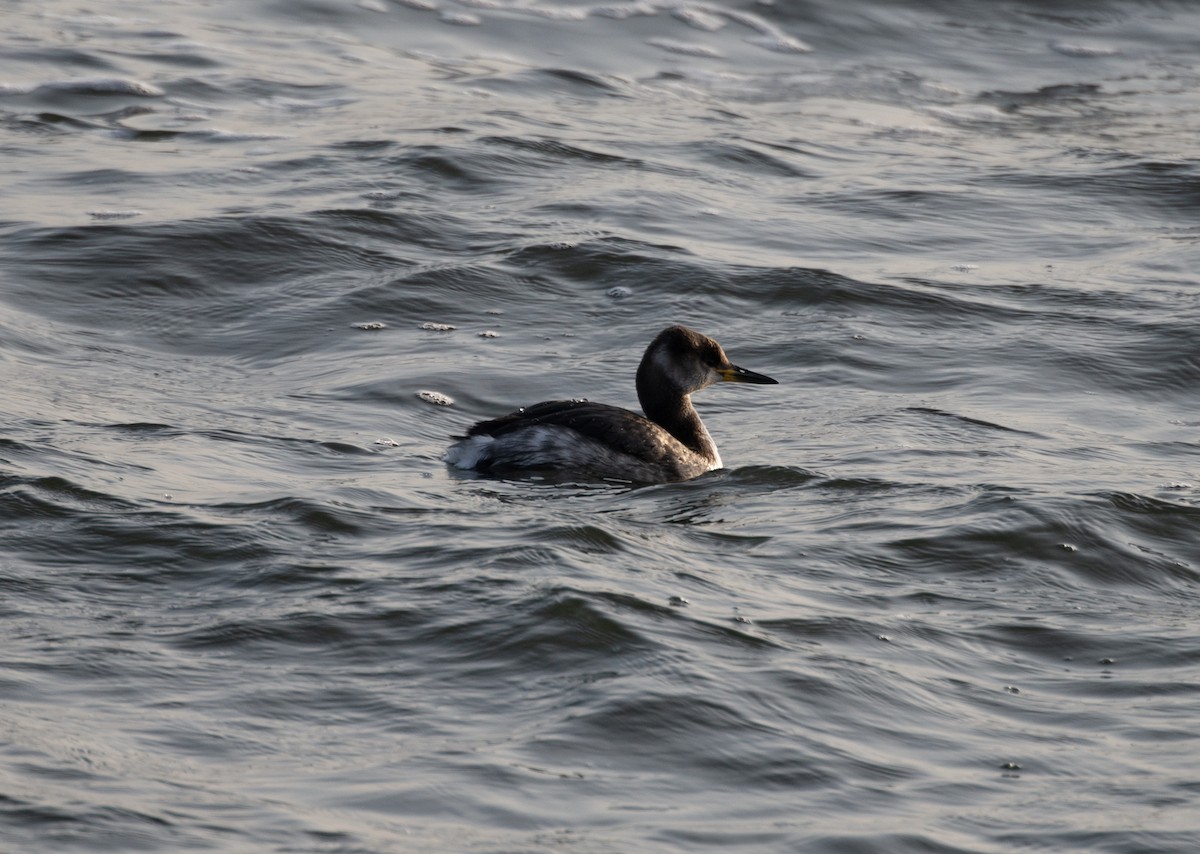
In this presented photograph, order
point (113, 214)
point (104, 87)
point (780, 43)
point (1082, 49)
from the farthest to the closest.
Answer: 1. point (1082, 49)
2. point (780, 43)
3. point (104, 87)
4. point (113, 214)

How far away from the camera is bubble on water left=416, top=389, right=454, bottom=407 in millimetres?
10078

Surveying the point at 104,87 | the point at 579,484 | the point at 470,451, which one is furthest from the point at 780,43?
→ the point at 470,451

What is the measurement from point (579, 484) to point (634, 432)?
374 millimetres

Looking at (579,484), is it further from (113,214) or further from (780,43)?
(780,43)

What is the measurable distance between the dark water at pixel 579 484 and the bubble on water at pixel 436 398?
0.07ft

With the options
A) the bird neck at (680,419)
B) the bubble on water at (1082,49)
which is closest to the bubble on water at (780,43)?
the bubble on water at (1082,49)

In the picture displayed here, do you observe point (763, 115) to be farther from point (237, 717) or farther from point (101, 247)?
point (237, 717)

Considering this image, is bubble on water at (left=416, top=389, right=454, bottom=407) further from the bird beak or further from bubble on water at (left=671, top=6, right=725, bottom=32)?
bubble on water at (left=671, top=6, right=725, bottom=32)

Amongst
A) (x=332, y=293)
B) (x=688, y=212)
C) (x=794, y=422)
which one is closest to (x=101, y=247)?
(x=332, y=293)

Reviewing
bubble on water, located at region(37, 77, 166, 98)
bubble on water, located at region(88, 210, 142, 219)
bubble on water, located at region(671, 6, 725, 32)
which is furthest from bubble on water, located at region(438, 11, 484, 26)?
bubble on water, located at region(88, 210, 142, 219)

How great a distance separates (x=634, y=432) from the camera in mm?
9016

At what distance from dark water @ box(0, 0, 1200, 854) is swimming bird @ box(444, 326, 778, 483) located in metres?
0.16

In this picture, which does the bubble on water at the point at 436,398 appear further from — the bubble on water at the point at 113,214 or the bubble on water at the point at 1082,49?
the bubble on water at the point at 1082,49

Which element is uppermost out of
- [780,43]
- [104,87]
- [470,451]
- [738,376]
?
[780,43]
